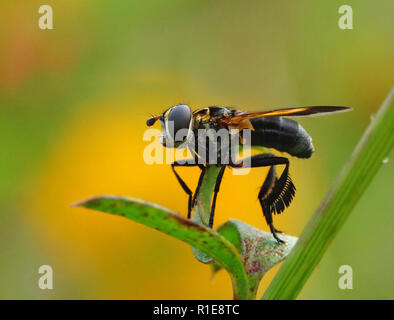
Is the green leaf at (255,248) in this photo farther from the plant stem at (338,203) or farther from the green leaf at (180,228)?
the plant stem at (338,203)

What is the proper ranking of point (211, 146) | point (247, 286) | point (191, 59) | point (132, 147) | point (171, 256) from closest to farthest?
point (247, 286)
point (211, 146)
point (171, 256)
point (132, 147)
point (191, 59)

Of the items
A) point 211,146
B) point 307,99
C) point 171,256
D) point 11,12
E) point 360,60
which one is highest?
point 11,12

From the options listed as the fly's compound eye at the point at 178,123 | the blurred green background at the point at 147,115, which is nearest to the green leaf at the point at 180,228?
the fly's compound eye at the point at 178,123

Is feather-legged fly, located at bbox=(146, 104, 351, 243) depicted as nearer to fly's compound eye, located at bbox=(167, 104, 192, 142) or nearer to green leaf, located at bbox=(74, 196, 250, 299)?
fly's compound eye, located at bbox=(167, 104, 192, 142)

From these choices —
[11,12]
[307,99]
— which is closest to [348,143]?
[307,99]

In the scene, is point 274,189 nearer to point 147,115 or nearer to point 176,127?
point 176,127

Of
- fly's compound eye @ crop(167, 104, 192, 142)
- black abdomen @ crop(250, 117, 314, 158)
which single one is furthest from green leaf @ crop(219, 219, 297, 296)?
black abdomen @ crop(250, 117, 314, 158)

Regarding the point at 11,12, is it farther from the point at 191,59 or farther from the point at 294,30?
the point at 294,30
